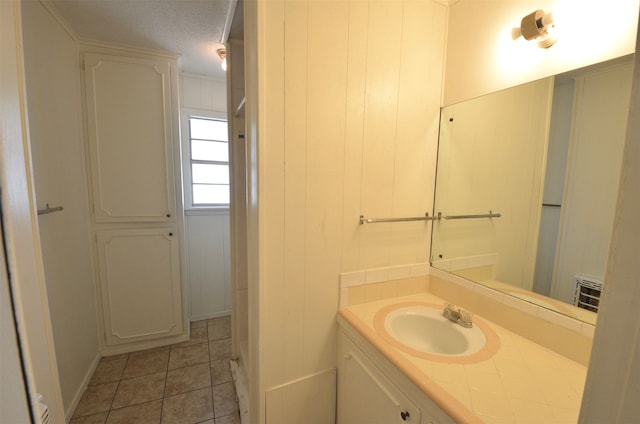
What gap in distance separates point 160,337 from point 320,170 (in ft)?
A: 7.22

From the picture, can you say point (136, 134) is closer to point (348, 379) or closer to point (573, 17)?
point (348, 379)

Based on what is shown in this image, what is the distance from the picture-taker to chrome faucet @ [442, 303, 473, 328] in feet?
3.75

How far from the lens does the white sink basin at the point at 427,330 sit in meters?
1.13

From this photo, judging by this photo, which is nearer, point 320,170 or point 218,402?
point 320,170

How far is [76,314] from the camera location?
67.1 inches

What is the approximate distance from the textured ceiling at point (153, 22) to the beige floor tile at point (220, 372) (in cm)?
248

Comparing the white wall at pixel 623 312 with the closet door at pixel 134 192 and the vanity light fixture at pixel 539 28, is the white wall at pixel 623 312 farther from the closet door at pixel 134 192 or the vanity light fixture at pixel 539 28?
the closet door at pixel 134 192

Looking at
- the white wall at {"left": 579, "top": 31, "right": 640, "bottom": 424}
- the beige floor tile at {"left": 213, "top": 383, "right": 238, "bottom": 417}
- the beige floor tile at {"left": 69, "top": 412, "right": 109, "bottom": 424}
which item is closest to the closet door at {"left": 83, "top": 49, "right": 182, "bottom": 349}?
the beige floor tile at {"left": 69, "top": 412, "right": 109, "bottom": 424}

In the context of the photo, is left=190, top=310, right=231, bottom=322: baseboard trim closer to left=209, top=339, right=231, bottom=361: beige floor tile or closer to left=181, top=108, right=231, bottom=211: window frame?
left=209, top=339, right=231, bottom=361: beige floor tile

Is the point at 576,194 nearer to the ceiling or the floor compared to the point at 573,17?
nearer to the floor

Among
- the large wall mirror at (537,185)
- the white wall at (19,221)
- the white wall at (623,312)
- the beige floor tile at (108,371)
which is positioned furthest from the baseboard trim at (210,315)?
the white wall at (623,312)

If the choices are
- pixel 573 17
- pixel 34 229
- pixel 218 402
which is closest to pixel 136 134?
pixel 34 229

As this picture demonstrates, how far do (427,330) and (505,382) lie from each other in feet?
1.45

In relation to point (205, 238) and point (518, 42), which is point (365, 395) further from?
point (205, 238)
